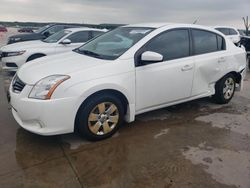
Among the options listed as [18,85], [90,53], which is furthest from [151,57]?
[18,85]

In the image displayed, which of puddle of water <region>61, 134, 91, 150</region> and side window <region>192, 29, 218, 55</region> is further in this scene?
side window <region>192, 29, 218, 55</region>

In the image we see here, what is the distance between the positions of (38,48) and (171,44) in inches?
190

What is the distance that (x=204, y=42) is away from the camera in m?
4.69

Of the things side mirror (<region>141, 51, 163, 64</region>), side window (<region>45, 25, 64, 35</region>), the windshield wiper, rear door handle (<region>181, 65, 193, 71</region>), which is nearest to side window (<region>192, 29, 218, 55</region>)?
rear door handle (<region>181, 65, 193, 71</region>)

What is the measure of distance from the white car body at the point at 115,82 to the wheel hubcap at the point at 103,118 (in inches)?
8.7

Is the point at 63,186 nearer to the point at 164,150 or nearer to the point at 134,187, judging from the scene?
the point at 134,187

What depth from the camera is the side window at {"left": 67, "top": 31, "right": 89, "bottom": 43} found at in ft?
27.5

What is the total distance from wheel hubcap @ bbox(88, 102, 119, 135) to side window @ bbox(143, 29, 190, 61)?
3.34 ft

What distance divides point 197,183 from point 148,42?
2.07 metres

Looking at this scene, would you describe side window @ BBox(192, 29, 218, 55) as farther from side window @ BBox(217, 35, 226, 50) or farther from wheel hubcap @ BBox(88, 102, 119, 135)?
wheel hubcap @ BBox(88, 102, 119, 135)

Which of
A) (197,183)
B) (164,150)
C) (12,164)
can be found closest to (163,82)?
(164,150)

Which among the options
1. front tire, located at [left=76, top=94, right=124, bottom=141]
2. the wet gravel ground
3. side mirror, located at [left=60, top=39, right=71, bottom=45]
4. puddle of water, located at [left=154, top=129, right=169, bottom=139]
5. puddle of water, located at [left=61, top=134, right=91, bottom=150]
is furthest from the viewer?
side mirror, located at [left=60, top=39, right=71, bottom=45]

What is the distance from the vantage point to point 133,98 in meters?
3.77

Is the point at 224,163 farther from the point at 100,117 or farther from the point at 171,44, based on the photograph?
the point at 171,44
